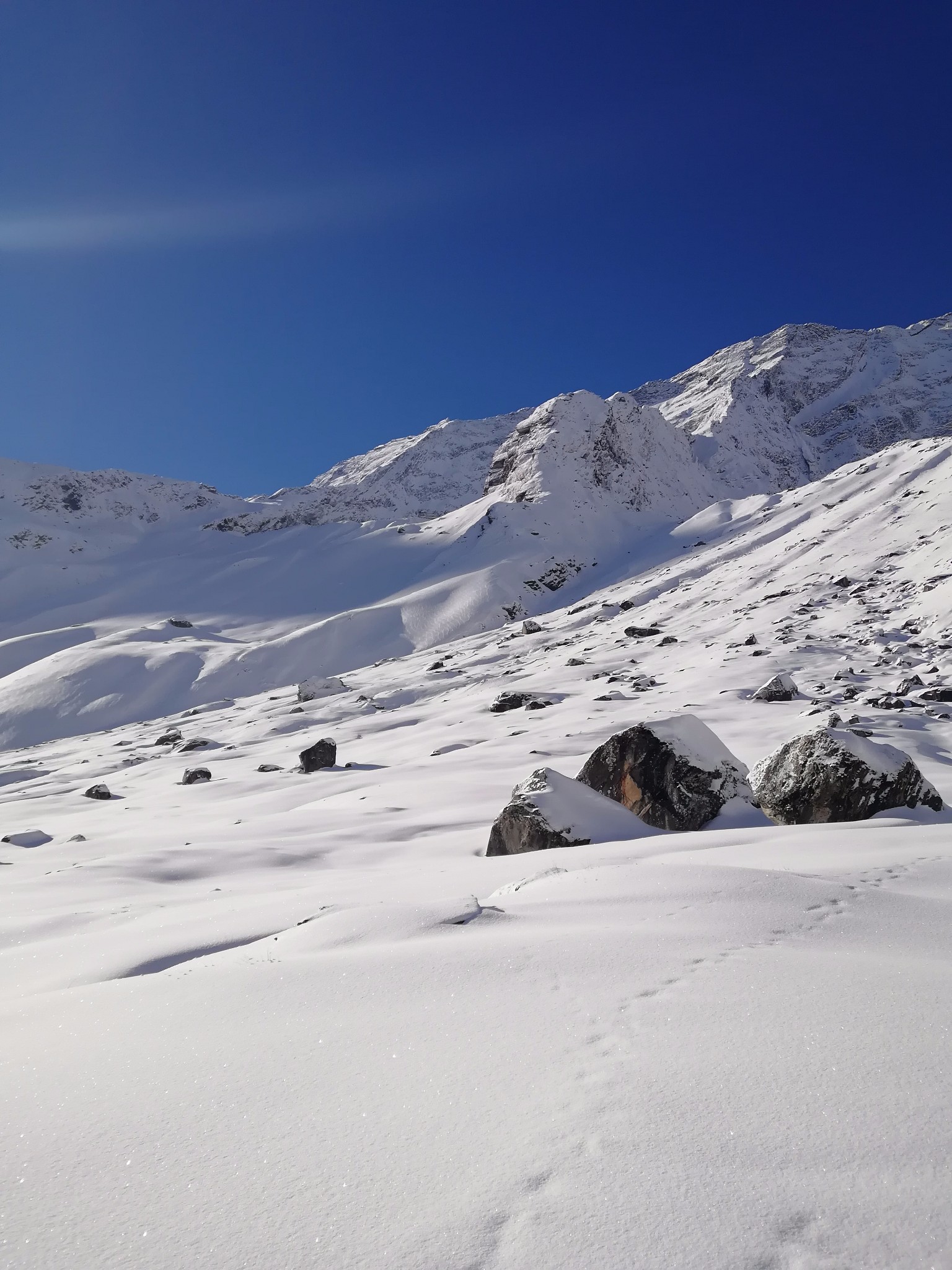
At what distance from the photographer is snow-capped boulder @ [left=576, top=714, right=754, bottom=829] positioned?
6.45m

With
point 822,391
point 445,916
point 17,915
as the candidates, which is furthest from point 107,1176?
point 822,391

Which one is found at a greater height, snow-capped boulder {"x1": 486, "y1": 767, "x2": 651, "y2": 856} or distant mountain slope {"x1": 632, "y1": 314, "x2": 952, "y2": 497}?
distant mountain slope {"x1": 632, "y1": 314, "x2": 952, "y2": 497}

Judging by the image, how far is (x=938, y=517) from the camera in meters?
20.3

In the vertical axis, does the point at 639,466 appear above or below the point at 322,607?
above

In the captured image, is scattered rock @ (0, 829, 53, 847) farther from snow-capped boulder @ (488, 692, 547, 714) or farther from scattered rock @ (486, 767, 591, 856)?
snow-capped boulder @ (488, 692, 547, 714)

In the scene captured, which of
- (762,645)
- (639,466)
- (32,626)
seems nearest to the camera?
(762,645)

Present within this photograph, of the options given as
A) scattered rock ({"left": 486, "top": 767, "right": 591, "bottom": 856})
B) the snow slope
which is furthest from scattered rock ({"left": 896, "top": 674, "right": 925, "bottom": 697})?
scattered rock ({"left": 486, "top": 767, "right": 591, "bottom": 856})

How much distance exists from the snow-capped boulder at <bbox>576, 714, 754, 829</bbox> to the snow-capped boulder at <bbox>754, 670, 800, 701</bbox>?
14.4 ft

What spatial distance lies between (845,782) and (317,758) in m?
7.96

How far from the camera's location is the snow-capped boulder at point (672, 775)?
254 inches

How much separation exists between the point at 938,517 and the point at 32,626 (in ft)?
140

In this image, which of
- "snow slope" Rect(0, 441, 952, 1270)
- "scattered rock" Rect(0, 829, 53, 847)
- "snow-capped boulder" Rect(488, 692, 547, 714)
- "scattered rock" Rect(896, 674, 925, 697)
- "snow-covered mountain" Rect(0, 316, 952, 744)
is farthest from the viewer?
"snow-covered mountain" Rect(0, 316, 952, 744)

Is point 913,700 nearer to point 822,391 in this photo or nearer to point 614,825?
point 614,825

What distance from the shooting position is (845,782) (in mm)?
5895
